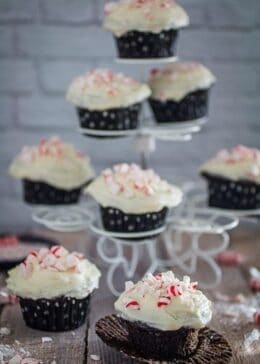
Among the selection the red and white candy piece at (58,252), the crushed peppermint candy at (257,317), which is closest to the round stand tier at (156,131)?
the red and white candy piece at (58,252)

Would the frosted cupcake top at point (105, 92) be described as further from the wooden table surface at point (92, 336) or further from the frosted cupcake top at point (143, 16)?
the wooden table surface at point (92, 336)

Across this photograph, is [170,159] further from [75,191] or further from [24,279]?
[24,279]

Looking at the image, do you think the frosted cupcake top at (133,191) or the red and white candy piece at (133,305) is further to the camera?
the frosted cupcake top at (133,191)

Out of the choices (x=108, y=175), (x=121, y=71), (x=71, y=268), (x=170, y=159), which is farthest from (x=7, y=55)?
(x=71, y=268)

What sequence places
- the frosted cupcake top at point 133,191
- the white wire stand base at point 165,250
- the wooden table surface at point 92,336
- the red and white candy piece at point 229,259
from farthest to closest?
the red and white candy piece at point 229,259 → the white wire stand base at point 165,250 → the frosted cupcake top at point 133,191 → the wooden table surface at point 92,336

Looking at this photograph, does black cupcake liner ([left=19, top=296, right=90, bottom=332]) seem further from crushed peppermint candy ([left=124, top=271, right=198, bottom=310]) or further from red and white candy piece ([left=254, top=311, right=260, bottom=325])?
red and white candy piece ([left=254, top=311, right=260, bottom=325])

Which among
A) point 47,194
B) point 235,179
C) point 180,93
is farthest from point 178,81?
point 47,194

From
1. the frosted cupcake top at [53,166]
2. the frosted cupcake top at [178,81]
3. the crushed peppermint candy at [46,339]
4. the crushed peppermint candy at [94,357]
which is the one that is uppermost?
the frosted cupcake top at [178,81]
